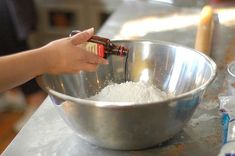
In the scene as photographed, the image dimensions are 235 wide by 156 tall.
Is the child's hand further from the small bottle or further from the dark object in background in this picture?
the dark object in background

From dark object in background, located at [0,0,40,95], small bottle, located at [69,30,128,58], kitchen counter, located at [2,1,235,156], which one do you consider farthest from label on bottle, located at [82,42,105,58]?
dark object in background, located at [0,0,40,95]

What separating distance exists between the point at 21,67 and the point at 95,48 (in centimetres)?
15

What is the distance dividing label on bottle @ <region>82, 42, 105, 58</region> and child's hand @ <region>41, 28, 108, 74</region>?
0.02 meters

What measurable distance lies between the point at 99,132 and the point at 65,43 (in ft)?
0.59

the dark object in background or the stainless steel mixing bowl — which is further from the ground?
the stainless steel mixing bowl

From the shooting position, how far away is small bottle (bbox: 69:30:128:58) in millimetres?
742

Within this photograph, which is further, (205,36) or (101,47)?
(205,36)

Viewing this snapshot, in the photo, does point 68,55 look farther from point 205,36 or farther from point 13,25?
point 13,25

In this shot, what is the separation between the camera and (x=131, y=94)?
0.75m

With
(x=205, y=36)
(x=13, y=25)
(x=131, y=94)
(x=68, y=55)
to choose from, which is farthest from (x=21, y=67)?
(x=13, y=25)

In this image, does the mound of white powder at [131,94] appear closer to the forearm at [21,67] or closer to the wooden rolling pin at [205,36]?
the forearm at [21,67]

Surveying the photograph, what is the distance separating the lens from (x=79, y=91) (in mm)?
852

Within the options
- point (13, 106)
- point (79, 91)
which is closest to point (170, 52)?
point (79, 91)

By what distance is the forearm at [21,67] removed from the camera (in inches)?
27.1
